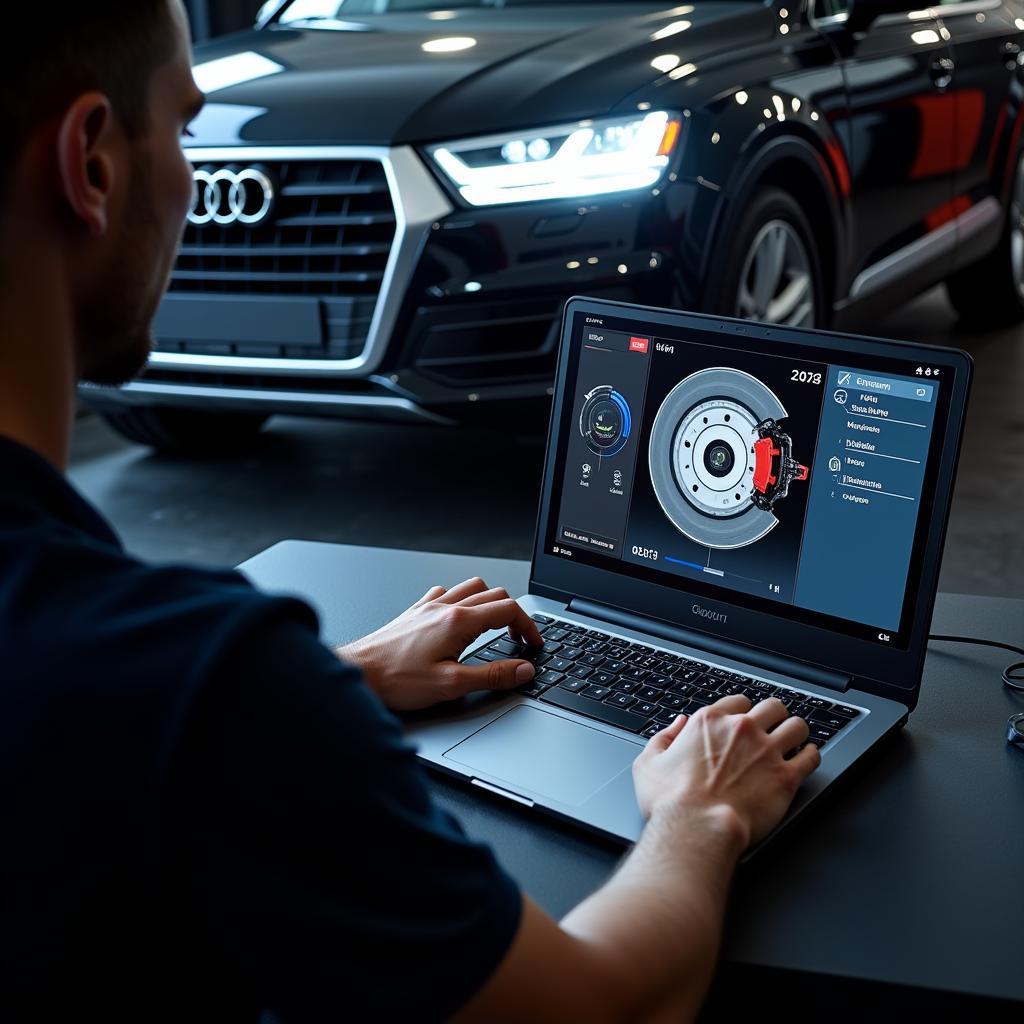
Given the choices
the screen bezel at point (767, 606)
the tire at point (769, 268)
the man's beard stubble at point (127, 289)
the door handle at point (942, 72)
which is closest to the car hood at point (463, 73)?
the tire at point (769, 268)

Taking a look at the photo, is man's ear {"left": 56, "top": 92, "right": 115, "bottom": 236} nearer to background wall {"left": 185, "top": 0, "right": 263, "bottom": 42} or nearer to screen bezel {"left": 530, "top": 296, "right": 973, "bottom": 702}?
screen bezel {"left": 530, "top": 296, "right": 973, "bottom": 702}

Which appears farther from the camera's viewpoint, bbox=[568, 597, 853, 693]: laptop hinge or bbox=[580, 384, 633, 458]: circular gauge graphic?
bbox=[580, 384, 633, 458]: circular gauge graphic

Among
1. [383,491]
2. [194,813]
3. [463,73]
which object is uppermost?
[463,73]

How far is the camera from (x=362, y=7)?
13.1 feet

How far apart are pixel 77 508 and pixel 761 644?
719 mm

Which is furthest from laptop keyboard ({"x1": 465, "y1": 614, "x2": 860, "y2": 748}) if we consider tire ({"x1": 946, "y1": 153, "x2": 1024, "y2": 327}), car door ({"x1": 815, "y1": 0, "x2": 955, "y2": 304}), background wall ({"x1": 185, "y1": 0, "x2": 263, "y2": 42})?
background wall ({"x1": 185, "y1": 0, "x2": 263, "y2": 42})

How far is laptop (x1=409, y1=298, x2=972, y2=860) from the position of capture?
1.14 m

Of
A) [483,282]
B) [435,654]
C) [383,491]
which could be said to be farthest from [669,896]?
[383,491]

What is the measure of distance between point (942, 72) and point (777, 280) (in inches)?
44.1

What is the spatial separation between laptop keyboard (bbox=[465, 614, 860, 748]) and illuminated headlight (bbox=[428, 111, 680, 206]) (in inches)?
69.9

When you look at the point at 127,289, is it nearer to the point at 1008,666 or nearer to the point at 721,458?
the point at 721,458

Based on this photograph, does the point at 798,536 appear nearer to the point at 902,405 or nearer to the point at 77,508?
the point at 902,405

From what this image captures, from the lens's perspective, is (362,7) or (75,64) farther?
(362,7)

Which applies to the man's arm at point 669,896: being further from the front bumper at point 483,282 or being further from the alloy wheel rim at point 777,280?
the alloy wheel rim at point 777,280
